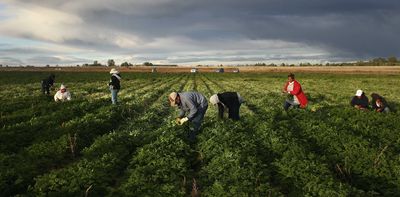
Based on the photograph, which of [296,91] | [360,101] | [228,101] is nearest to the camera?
[228,101]

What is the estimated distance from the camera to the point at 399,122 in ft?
52.3

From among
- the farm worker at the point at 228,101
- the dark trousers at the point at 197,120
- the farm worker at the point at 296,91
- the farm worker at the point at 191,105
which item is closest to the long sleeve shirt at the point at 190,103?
the farm worker at the point at 191,105

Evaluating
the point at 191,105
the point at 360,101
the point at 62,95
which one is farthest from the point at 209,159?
the point at 62,95

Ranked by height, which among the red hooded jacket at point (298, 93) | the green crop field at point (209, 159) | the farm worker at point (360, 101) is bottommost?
the green crop field at point (209, 159)

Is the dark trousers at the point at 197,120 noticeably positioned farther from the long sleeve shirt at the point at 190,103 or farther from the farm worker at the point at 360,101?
the farm worker at the point at 360,101

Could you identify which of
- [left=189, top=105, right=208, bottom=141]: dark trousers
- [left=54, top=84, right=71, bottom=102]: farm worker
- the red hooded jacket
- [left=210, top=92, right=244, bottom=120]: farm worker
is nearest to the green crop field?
[left=189, top=105, right=208, bottom=141]: dark trousers

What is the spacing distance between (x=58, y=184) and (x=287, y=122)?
9718 millimetres

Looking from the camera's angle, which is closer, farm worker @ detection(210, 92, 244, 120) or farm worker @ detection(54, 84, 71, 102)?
farm worker @ detection(210, 92, 244, 120)

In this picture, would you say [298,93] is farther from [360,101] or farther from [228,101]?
[228,101]

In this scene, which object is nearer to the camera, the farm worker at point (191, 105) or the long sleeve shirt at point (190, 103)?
the farm worker at point (191, 105)

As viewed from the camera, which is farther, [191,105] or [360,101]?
[360,101]

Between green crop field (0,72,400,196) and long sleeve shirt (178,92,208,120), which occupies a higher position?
long sleeve shirt (178,92,208,120)

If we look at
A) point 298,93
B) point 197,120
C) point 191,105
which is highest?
point 191,105

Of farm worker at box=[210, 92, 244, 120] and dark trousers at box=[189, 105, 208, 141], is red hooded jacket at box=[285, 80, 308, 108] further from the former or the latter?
dark trousers at box=[189, 105, 208, 141]
